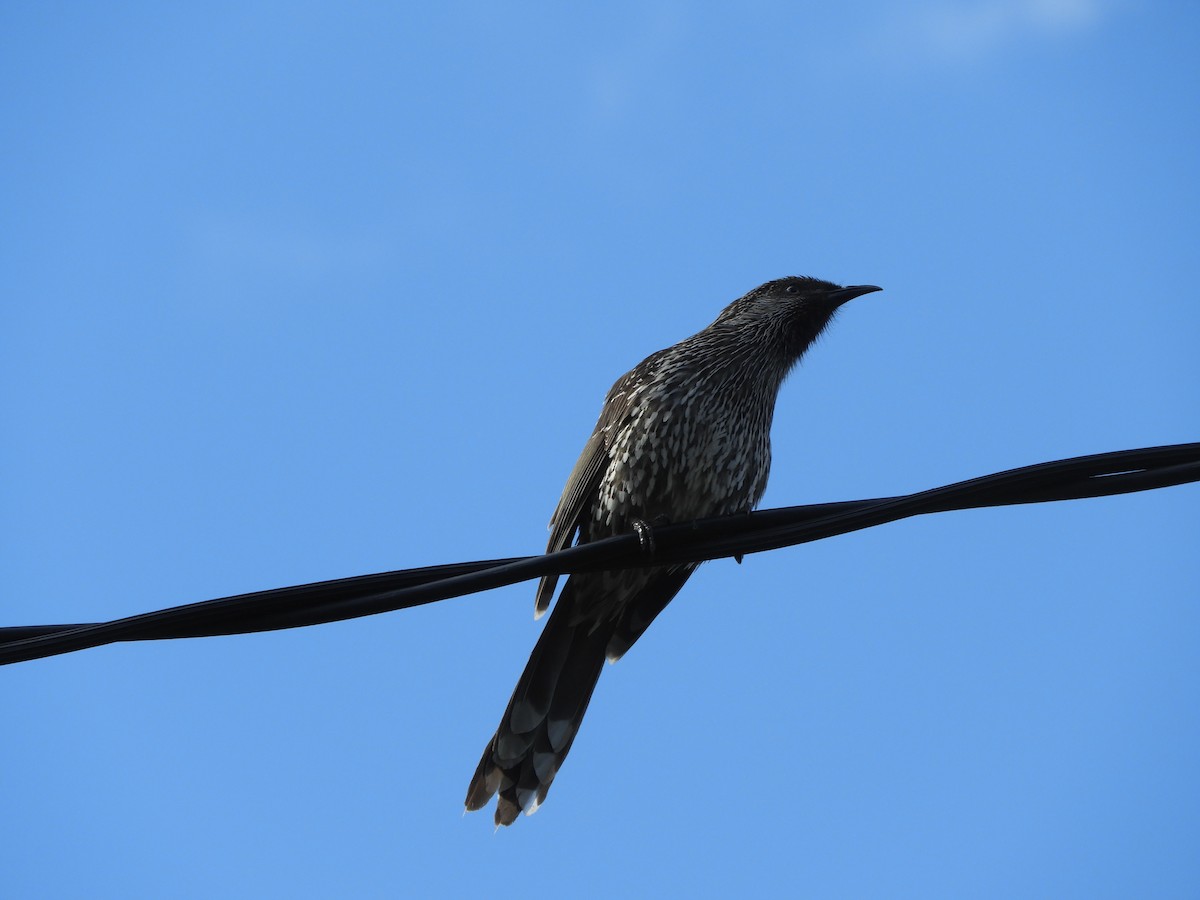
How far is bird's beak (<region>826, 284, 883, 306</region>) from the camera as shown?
697 cm

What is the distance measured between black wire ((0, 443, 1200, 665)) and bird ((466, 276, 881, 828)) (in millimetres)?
1450

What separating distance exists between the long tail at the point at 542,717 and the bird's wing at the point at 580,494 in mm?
252

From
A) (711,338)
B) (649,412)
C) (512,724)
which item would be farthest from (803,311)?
(512,724)

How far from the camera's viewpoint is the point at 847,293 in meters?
7.04

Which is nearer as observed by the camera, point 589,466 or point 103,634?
point 103,634

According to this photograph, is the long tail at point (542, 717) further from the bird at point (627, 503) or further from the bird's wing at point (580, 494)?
the bird's wing at point (580, 494)

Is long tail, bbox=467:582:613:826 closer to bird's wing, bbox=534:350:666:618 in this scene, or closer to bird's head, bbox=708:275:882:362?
bird's wing, bbox=534:350:666:618

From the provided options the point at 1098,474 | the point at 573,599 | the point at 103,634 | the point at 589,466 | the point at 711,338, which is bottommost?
the point at 103,634

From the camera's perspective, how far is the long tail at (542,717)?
5914 mm

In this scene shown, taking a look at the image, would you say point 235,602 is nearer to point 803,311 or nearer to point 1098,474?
point 1098,474

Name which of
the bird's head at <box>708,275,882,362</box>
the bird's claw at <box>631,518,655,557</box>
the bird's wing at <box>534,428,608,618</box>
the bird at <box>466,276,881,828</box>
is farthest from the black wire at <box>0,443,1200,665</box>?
the bird's head at <box>708,275,882,362</box>

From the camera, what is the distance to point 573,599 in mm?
6090

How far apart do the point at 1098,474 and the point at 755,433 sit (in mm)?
2516

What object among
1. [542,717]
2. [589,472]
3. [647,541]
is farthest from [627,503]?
[647,541]
